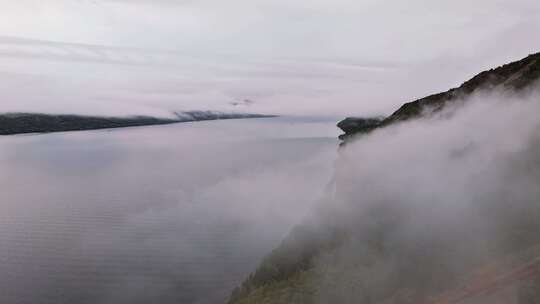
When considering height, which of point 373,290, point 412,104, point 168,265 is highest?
point 412,104

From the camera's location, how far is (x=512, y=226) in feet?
208

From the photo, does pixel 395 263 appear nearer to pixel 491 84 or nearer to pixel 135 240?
pixel 135 240

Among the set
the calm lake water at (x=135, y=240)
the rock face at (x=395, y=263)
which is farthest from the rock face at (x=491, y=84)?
the calm lake water at (x=135, y=240)

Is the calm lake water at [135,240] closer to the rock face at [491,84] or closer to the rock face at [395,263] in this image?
the rock face at [395,263]

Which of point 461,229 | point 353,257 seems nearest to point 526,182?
point 461,229

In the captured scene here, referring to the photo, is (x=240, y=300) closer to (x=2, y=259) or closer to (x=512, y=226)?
(x=512, y=226)

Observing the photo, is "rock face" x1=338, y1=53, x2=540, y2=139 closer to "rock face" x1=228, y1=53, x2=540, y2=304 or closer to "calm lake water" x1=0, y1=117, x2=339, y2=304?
"rock face" x1=228, y1=53, x2=540, y2=304

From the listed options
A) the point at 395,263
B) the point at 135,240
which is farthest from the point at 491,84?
the point at 135,240

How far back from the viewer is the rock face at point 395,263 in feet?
174

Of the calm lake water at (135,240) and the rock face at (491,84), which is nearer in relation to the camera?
the calm lake water at (135,240)

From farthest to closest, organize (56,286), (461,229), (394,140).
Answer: (394,140), (56,286), (461,229)

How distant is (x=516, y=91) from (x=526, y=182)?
46.0 meters

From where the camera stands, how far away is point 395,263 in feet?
219

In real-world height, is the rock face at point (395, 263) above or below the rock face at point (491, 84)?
below
